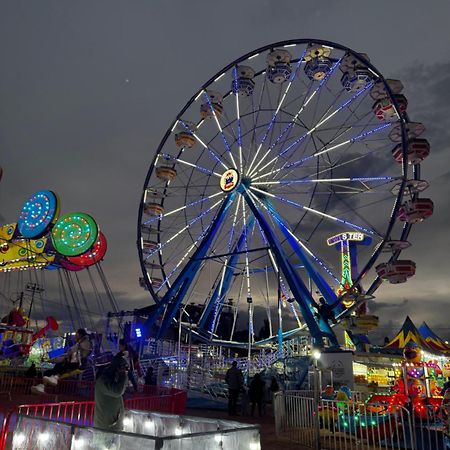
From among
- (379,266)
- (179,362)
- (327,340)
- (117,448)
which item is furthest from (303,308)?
(117,448)

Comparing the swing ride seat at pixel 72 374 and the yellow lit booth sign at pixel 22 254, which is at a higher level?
the yellow lit booth sign at pixel 22 254

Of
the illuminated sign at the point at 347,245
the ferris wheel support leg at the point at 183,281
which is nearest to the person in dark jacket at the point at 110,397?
the ferris wheel support leg at the point at 183,281

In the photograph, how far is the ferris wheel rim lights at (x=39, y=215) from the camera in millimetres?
→ 17797

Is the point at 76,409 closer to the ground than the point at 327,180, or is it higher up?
closer to the ground

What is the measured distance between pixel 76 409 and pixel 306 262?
44.7 ft

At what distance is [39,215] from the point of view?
58.9 feet

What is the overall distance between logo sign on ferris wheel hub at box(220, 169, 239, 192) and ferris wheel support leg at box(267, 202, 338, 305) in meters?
1.68

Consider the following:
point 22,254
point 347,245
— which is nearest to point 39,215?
point 22,254

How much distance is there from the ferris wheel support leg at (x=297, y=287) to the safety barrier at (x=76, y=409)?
618 cm

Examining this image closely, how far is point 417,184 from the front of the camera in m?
16.0

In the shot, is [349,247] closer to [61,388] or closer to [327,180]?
[327,180]

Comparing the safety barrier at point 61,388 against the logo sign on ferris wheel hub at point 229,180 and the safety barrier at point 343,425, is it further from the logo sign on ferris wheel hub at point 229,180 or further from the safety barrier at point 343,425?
the logo sign on ferris wheel hub at point 229,180

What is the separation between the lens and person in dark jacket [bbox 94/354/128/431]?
5.13 metres

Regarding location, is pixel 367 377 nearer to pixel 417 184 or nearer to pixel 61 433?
pixel 417 184
